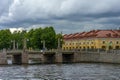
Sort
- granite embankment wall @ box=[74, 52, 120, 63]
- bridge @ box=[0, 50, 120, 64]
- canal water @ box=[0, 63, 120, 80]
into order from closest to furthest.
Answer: canal water @ box=[0, 63, 120, 80], bridge @ box=[0, 50, 120, 64], granite embankment wall @ box=[74, 52, 120, 63]

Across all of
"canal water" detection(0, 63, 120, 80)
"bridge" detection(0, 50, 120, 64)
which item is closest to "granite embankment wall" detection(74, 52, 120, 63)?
"bridge" detection(0, 50, 120, 64)

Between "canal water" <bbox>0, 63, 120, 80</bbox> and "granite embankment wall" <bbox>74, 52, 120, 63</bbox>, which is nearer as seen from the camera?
"canal water" <bbox>0, 63, 120, 80</bbox>

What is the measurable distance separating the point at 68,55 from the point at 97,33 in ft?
131

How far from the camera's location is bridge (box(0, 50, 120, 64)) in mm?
134750

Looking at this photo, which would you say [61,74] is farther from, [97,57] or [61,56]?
[97,57]

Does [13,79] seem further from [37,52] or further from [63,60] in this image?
[63,60]

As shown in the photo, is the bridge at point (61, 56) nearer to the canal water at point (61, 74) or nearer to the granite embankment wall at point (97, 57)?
the granite embankment wall at point (97, 57)

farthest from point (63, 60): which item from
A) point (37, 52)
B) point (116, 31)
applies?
point (116, 31)

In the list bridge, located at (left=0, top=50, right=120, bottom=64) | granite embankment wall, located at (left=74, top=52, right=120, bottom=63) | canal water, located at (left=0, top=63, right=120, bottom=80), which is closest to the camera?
canal water, located at (left=0, top=63, right=120, bottom=80)

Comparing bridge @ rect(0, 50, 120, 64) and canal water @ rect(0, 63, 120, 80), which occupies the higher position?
bridge @ rect(0, 50, 120, 64)

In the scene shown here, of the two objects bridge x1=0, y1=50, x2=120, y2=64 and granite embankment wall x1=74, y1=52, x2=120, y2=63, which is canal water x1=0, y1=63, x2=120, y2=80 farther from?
granite embankment wall x1=74, y1=52, x2=120, y2=63

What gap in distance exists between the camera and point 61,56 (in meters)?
144

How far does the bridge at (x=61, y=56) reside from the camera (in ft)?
→ 442

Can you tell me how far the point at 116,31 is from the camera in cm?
19900
